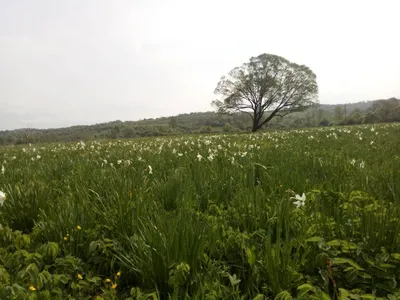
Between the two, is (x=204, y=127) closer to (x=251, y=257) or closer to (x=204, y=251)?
(x=204, y=251)

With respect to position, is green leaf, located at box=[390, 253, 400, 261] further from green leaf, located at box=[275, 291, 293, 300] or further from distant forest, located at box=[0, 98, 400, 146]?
distant forest, located at box=[0, 98, 400, 146]

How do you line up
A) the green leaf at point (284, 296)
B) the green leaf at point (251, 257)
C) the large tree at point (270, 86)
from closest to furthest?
the green leaf at point (284, 296)
the green leaf at point (251, 257)
the large tree at point (270, 86)

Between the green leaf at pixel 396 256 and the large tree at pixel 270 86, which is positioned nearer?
the green leaf at pixel 396 256

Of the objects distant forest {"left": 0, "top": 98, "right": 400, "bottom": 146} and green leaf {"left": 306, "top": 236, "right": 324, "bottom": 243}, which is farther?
distant forest {"left": 0, "top": 98, "right": 400, "bottom": 146}

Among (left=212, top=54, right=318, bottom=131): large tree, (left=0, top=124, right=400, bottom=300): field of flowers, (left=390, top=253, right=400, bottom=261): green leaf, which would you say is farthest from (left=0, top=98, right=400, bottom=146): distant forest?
(left=390, top=253, right=400, bottom=261): green leaf

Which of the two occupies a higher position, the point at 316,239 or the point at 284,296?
the point at 316,239

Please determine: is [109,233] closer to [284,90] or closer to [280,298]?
[280,298]

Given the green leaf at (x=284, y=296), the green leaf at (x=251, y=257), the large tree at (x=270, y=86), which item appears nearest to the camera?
the green leaf at (x=284, y=296)

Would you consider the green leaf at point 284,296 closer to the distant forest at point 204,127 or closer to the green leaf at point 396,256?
the green leaf at point 396,256

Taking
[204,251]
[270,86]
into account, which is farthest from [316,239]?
[270,86]

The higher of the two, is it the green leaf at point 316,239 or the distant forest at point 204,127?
the distant forest at point 204,127

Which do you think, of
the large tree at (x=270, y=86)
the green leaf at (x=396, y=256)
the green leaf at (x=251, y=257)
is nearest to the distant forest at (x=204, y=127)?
the large tree at (x=270, y=86)

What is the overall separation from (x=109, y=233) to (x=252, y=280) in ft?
4.91

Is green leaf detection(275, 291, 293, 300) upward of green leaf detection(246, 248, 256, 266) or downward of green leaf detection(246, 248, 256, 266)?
downward
